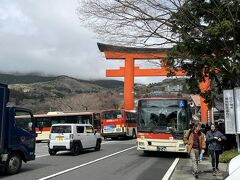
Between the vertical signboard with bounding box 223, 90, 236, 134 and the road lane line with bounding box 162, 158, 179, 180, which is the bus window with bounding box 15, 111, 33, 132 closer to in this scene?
the road lane line with bounding box 162, 158, 179, 180

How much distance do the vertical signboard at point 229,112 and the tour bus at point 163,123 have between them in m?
4.86

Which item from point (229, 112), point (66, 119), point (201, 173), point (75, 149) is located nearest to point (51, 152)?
point (75, 149)

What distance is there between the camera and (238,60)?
13.8m

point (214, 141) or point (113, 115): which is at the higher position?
point (113, 115)

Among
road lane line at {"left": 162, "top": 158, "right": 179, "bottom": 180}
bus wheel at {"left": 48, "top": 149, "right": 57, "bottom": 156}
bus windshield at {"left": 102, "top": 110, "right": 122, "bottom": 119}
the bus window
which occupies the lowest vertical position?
road lane line at {"left": 162, "top": 158, "right": 179, "bottom": 180}

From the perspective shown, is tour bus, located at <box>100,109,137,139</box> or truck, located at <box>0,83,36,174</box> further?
tour bus, located at <box>100,109,137,139</box>

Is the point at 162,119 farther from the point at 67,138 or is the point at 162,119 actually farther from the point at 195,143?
the point at 195,143

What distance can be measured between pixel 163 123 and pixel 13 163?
28.2ft

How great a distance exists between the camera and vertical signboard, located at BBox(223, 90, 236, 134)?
46.3ft

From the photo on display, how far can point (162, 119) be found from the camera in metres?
19.6

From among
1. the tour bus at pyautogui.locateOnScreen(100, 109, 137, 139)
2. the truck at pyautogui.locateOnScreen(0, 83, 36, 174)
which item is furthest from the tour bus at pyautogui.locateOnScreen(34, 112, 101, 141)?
the truck at pyautogui.locateOnScreen(0, 83, 36, 174)

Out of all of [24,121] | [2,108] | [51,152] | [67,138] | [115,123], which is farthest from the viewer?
[115,123]

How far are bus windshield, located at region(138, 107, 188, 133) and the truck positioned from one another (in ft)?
22.9

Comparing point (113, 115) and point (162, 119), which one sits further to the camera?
point (113, 115)
